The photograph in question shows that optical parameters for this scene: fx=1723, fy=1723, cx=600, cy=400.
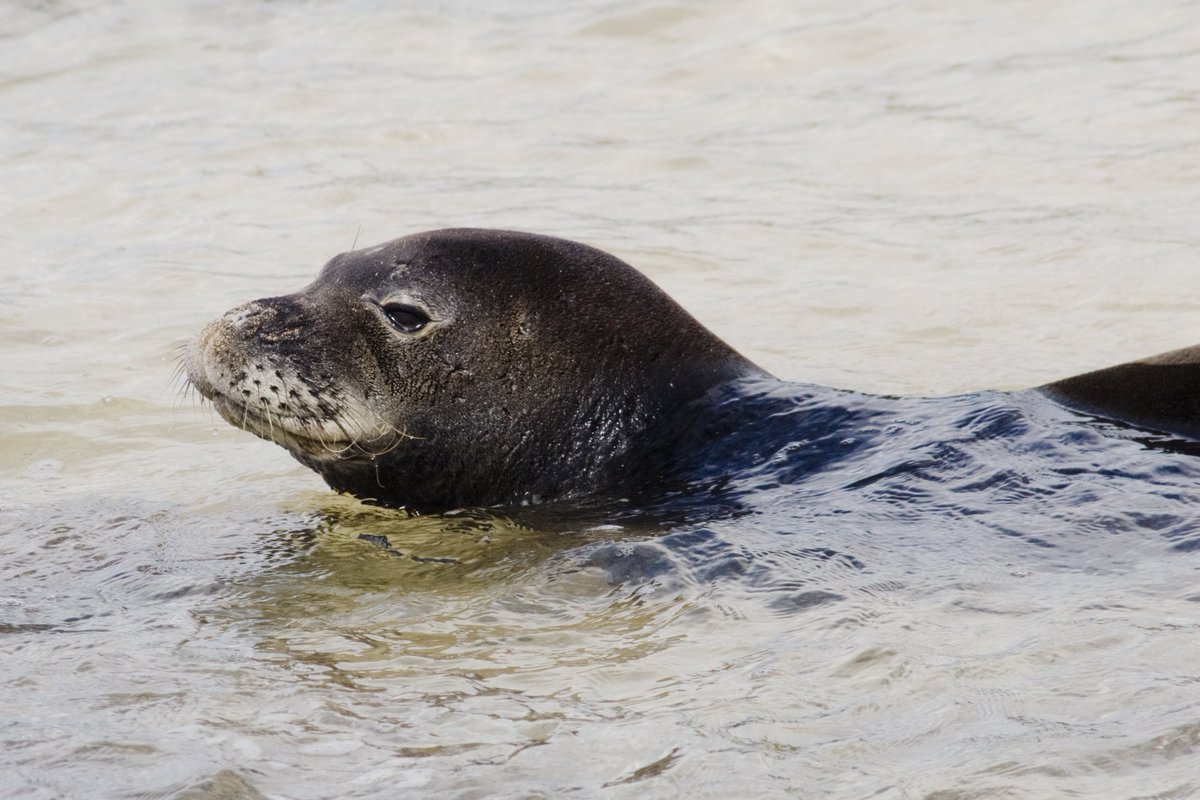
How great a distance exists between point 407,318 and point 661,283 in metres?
3.96

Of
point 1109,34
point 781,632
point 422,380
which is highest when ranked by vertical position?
point 1109,34

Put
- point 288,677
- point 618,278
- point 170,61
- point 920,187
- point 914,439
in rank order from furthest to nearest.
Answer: point 170,61, point 920,187, point 618,278, point 914,439, point 288,677

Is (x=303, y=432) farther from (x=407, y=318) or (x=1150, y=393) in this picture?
(x=1150, y=393)

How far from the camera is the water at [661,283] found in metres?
3.72

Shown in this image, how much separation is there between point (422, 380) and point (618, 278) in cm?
80

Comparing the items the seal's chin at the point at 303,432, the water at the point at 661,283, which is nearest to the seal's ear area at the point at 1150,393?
the water at the point at 661,283

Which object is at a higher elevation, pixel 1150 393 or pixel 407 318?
pixel 407 318

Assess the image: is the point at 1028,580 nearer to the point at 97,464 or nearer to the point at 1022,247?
the point at 97,464

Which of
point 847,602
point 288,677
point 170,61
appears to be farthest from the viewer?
point 170,61

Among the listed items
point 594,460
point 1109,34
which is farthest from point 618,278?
point 1109,34

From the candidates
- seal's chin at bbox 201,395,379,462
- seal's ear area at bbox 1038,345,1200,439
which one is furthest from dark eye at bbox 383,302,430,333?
seal's ear area at bbox 1038,345,1200,439

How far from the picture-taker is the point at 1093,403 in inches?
229

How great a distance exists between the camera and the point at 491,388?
237 inches

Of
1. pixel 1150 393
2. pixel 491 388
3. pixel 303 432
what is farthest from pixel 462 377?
pixel 1150 393
